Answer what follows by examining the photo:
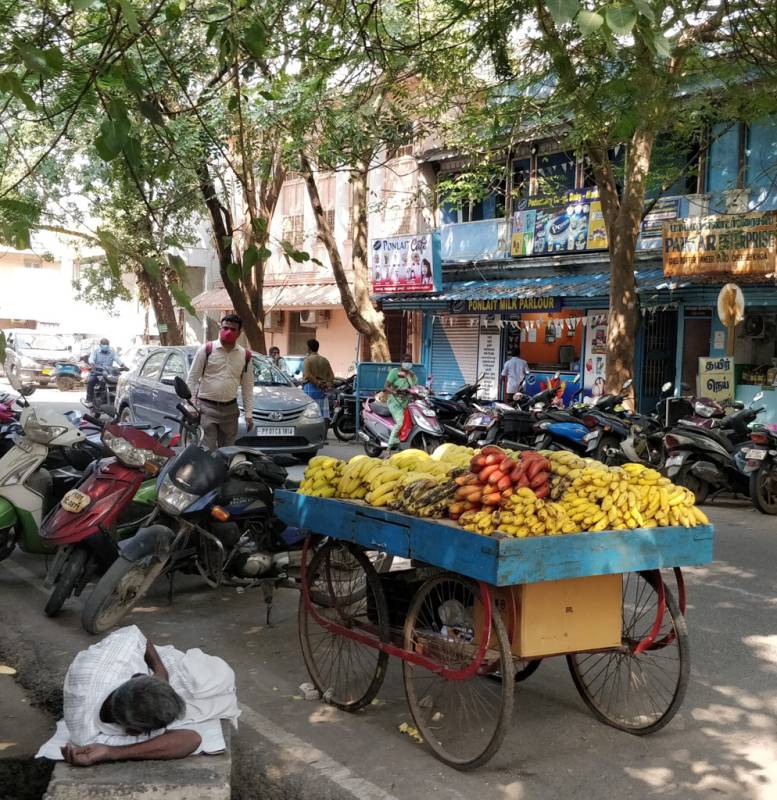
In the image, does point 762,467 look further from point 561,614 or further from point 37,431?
point 37,431

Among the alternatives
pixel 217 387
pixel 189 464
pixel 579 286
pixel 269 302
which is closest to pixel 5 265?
pixel 269 302

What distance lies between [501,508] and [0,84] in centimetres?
287

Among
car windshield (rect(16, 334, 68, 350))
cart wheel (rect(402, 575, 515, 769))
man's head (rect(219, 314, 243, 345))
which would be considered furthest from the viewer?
car windshield (rect(16, 334, 68, 350))

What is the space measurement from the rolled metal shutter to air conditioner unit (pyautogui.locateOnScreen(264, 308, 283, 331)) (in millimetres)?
8414

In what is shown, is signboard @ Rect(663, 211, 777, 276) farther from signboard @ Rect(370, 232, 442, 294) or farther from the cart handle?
the cart handle

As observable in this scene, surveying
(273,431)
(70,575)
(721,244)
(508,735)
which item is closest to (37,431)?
(70,575)

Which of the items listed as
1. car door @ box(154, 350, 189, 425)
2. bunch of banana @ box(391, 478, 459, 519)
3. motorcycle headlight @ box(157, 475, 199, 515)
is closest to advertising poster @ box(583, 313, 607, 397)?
car door @ box(154, 350, 189, 425)

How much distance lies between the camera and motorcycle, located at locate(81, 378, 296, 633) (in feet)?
17.7

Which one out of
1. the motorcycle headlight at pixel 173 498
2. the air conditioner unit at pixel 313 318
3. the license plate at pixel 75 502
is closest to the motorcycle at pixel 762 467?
the motorcycle headlight at pixel 173 498

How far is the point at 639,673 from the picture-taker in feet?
15.1

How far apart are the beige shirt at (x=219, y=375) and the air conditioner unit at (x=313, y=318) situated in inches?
706

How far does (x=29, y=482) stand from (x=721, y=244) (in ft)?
38.1

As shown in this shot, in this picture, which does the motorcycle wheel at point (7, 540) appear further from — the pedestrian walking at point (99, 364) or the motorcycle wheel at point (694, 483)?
the pedestrian walking at point (99, 364)

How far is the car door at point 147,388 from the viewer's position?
13523 mm
